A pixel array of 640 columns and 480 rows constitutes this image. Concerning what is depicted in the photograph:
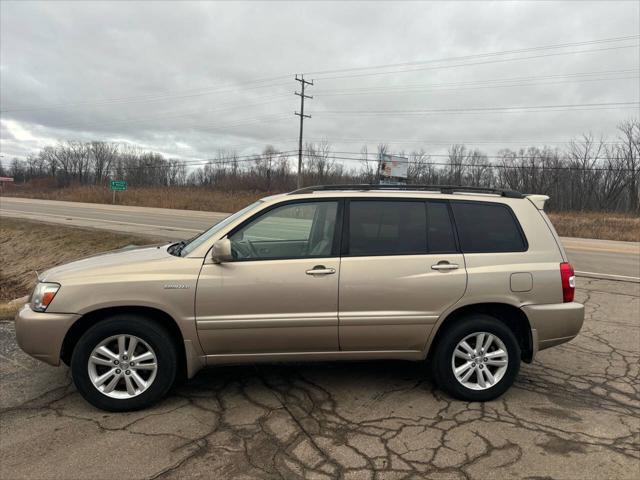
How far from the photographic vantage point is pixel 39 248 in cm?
1463

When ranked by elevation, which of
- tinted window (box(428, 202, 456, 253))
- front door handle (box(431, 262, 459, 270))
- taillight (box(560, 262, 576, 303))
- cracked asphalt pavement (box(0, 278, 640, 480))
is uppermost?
tinted window (box(428, 202, 456, 253))

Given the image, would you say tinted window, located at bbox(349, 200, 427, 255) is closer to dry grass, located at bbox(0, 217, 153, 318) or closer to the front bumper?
the front bumper

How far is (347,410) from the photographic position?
3.61 meters

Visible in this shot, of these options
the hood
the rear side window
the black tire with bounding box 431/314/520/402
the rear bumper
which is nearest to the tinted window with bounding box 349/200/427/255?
the rear side window

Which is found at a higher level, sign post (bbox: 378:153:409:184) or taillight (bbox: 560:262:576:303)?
sign post (bbox: 378:153:409:184)

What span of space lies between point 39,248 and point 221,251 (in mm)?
13808

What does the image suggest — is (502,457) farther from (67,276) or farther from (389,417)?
(67,276)

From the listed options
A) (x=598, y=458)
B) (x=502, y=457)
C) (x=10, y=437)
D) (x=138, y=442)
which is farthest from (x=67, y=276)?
(x=598, y=458)

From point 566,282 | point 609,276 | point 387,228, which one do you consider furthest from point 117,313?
point 609,276

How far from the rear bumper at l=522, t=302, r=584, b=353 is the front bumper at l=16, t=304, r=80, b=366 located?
143 inches

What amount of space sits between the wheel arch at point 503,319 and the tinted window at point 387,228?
0.62 meters

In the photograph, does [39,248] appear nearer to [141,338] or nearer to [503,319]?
[141,338]

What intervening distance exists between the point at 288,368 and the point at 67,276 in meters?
2.08

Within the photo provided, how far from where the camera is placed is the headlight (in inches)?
136
